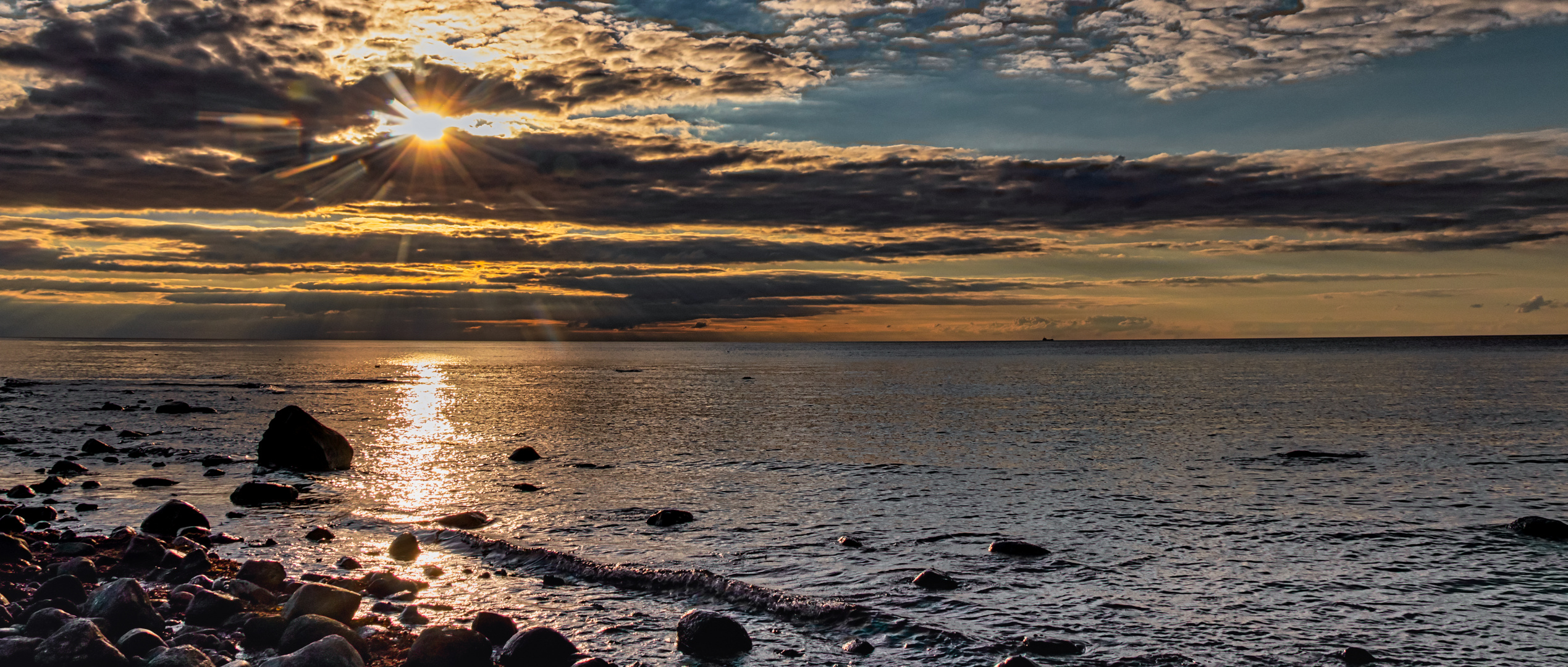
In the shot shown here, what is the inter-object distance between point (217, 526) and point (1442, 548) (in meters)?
24.2

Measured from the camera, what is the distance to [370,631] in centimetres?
1141

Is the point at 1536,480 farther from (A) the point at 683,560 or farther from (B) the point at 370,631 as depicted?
(B) the point at 370,631

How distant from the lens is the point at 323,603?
11.8m

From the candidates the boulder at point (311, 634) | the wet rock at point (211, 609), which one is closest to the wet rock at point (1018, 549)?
the boulder at point (311, 634)

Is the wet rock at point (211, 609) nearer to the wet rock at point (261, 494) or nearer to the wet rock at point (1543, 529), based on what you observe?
the wet rock at point (261, 494)

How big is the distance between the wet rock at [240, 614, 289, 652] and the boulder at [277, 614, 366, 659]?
253 mm

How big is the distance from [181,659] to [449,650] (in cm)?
274

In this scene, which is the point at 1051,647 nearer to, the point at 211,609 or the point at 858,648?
the point at 858,648

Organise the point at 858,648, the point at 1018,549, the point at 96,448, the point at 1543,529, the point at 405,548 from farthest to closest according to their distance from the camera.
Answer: the point at 96,448
the point at 1543,529
the point at 1018,549
the point at 405,548
the point at 858,648

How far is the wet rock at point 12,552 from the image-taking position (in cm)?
1479

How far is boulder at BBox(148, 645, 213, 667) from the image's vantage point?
9.68m

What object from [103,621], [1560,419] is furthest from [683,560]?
[1560,419]

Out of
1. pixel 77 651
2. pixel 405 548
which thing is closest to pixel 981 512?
pixel 405 548

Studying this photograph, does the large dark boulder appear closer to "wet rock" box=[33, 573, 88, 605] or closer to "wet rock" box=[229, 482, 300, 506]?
"wet rock" box=[229, 482, 300, 506]
